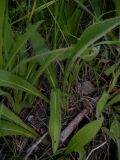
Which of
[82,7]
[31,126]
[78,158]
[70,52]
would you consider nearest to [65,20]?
[82,7]

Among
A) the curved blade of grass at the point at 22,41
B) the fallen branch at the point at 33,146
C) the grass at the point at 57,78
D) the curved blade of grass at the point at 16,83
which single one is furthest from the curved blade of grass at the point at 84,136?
the curved blade of grass at the point at 22,41

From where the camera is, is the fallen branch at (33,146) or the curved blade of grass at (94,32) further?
the fallen branch at (33,146)

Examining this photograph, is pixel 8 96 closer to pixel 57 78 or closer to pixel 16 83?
pixel 16 83

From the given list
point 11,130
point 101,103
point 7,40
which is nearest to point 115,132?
point 101,103

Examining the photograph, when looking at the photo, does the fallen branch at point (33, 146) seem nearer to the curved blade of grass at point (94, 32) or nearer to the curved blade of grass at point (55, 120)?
the curved blade of grass at point (55, 120)

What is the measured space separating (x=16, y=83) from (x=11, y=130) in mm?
173

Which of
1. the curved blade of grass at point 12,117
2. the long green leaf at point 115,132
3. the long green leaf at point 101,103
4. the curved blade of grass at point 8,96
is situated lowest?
the long green leaf at point 115,132

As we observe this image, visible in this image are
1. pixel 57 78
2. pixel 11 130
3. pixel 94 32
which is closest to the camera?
pixel 94 32

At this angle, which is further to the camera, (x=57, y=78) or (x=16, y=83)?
(x=57, y=78)

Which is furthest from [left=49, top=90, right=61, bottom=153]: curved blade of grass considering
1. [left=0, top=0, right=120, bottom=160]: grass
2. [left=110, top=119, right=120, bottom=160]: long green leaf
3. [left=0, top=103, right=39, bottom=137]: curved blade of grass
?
[left=110, top=119, right=120, bottom=160]: long green leaf

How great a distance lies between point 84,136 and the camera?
128cm

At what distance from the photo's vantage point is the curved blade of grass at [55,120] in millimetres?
1262

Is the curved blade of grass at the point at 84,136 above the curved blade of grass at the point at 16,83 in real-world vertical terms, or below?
below

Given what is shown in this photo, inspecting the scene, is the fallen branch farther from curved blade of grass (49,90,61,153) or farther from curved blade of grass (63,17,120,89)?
curved blade of grass (63,17,120,89)
